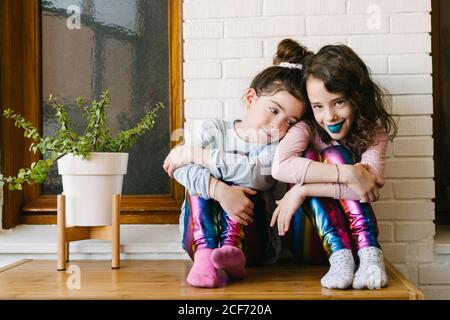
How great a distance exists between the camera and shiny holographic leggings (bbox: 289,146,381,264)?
4.59ft

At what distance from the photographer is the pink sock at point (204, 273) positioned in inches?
52.5

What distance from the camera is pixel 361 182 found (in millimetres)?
1399

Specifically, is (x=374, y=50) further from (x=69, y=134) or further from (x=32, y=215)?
(x=32, y=215)

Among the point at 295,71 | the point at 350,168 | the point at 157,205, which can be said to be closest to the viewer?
the point at 350,168

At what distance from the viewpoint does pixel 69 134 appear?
5.45 ft

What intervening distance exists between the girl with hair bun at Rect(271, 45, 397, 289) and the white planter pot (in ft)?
1.67

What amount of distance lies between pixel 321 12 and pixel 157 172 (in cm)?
82

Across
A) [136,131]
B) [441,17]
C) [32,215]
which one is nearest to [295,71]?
[136,131]

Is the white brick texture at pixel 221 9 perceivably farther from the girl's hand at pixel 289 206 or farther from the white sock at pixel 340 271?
the white sock at pixel 340 271

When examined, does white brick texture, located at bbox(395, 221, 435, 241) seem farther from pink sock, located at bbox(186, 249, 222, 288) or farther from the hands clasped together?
pink sock, located at bbox(186, 249, 222, 288)

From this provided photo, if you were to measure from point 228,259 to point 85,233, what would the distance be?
1.79 ft

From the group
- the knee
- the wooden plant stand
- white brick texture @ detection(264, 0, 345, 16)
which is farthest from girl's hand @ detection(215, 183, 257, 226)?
white brick texture @ detection(264, 0, 345, 16)

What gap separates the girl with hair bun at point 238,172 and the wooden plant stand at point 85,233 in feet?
0.68
